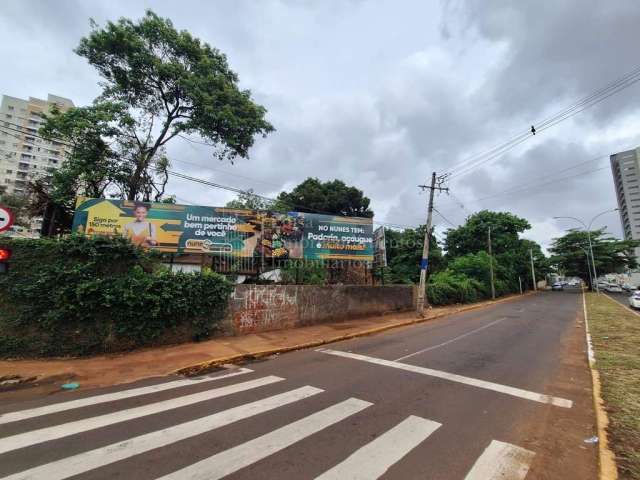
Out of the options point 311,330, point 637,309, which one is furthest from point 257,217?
point 637,309

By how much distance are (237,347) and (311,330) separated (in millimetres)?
3512

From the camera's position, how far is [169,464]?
110 inches

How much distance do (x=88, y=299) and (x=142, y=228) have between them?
5.03 meters

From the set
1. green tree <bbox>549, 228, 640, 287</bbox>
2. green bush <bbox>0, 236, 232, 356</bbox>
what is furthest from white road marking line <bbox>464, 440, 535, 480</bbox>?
green tree <bbox>549, 228, 640, 287</bbox>

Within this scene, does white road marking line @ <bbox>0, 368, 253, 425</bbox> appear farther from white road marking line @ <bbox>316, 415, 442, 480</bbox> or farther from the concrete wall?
the concrete wall

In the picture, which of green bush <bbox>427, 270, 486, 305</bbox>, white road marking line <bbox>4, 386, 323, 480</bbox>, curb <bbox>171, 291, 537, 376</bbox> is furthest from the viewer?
green bush <bbox>427, 270, 486, 305</bbox>

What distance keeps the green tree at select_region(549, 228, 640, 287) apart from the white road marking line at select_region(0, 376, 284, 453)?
5489cm

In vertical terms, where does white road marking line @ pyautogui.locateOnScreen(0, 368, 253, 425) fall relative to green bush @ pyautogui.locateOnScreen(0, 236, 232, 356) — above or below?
below

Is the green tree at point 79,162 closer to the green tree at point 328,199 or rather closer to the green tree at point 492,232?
the green tree at point 328,199

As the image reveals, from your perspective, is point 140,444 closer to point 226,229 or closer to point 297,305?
point 297,305

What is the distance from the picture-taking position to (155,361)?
693 centimetres

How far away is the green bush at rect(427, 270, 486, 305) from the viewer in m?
20.8

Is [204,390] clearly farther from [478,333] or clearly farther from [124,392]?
[478,333]

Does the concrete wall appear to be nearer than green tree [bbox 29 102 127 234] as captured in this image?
Yes
